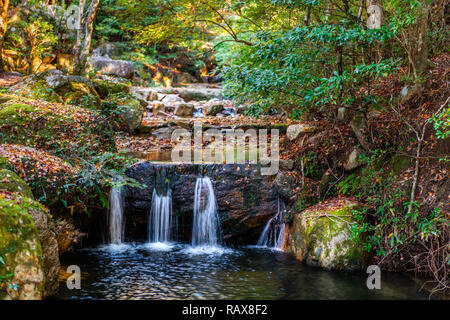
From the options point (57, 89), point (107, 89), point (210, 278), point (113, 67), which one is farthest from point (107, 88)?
point (113, 67)

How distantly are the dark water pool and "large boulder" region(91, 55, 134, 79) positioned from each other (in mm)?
15645

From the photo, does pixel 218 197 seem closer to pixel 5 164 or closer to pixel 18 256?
pixel 5 164

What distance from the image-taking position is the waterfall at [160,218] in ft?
25.8

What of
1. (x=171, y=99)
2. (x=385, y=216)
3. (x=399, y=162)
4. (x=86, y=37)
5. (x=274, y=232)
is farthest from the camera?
(x=171, y=99)

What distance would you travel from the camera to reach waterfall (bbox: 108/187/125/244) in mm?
7719

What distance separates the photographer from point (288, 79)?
21.2 ft

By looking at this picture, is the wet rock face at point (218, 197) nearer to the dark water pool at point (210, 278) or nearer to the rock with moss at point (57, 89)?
the dark water pool at point (210, 278)

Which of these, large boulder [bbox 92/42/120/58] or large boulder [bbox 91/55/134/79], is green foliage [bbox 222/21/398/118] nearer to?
large boulder [bbox 91/55/134/79]

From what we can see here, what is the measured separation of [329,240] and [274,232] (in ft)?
5.66

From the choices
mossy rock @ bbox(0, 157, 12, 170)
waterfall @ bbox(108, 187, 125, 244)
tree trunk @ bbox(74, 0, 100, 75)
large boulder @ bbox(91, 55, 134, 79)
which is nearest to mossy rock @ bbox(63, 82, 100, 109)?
tree trunk @ bbox(74, 0, 100, 75)

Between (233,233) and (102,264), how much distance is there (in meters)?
2.91

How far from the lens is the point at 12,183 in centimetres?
504

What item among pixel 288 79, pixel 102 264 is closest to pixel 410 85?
pixel 288 79
